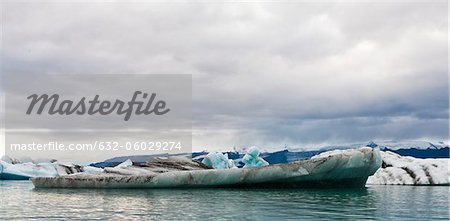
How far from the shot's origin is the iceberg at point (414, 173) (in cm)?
3312

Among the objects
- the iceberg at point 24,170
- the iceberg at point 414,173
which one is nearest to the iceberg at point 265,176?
the iceberg at point 414,173

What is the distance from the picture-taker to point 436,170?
33531 mm

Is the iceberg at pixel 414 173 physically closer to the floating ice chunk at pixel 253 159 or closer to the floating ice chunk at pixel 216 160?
the floating ice chunk at pixel 253 159

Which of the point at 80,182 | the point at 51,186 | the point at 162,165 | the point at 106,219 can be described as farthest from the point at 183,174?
the point at 106,219

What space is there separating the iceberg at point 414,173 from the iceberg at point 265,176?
9578mm

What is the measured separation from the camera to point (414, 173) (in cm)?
3403

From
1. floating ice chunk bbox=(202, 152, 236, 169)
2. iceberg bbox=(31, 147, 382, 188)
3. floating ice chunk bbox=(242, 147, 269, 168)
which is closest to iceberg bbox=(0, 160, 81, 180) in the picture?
floating ice chunk bbox=(202, 152, 236, 169)

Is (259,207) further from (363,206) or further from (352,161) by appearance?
(352,161)

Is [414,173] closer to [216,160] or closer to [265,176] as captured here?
[216,160]

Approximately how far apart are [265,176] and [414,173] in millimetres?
15214

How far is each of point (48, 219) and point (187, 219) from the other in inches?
121

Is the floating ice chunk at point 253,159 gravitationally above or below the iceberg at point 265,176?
above

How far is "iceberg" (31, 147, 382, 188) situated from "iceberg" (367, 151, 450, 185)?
9578 millimetres

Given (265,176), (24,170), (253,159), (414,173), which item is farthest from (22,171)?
(414,173)
